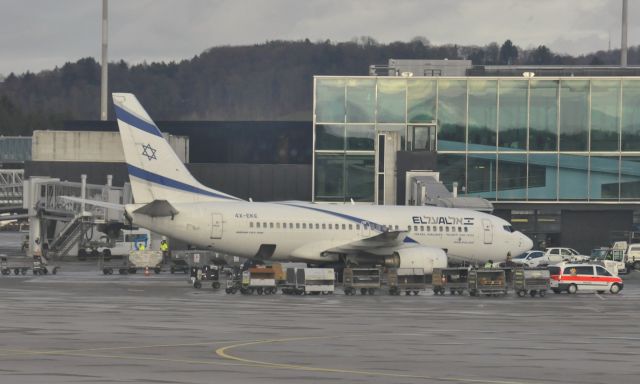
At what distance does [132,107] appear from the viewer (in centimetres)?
5922

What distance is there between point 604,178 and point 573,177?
7.22ft

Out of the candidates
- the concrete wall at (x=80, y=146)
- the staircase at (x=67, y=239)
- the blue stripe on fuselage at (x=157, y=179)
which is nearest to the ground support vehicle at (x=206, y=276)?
the blue stripe on fuselage at (x=157, y=179)

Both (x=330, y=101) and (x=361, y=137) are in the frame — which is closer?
(x=330, y=101)

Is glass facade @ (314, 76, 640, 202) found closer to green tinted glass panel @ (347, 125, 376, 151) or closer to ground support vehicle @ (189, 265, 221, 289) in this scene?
green tinted glass panel @ (347, 125, 376, 151)

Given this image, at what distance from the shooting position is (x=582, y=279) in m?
58.9

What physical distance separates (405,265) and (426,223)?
5159 millimetres

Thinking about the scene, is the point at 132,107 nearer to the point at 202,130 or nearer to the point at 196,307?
the point at 196,307

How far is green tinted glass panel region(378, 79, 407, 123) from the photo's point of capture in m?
86.8

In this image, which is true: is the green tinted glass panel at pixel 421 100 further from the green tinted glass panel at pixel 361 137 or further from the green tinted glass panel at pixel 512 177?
the green tinted glass panel at pixel 512 177

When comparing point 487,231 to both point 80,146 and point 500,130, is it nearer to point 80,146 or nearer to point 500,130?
point 500,130

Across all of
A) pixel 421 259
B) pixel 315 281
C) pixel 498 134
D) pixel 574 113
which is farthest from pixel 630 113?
pixel 315 281

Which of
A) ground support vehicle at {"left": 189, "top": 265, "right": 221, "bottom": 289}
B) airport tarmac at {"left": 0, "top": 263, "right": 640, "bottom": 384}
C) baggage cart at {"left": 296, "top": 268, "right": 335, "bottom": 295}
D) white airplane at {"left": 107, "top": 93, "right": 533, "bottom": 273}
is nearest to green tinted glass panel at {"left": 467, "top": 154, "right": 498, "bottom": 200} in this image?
white airplane at {"left": 107, "top": 93, "right": 533, "bottom": 273}

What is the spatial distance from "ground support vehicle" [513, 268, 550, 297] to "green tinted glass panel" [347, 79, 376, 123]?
106ft

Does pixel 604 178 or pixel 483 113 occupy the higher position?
pixel 483 113
